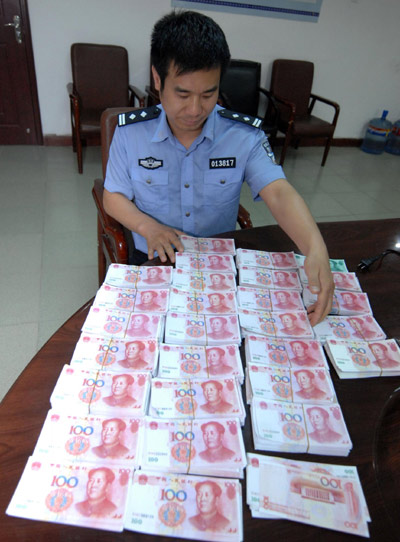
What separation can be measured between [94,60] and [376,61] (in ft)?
11.0

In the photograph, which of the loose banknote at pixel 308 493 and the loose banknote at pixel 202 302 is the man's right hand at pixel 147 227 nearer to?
the loose banknote at pixel 202 302

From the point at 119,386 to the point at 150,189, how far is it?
2.88 ft

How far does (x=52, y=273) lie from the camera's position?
227 centimetres

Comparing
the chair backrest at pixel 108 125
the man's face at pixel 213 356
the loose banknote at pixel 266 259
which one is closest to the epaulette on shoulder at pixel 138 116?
the chair backrest at pixel 108 125

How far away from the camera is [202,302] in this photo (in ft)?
3.17

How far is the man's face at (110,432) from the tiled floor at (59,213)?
114 cm

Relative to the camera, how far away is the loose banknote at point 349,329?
35.9 inches

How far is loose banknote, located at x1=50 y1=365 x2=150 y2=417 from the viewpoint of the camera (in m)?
0.69

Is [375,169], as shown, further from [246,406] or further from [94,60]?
[246,406]

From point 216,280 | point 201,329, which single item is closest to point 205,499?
point 201,329

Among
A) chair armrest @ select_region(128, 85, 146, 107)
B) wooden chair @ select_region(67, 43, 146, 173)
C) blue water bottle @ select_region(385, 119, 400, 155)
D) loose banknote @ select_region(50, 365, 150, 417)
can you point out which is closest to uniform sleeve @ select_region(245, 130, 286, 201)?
loose banknote @ select_region(50, 365, 150, 417)

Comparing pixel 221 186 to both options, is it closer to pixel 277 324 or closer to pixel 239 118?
pixel 239 118

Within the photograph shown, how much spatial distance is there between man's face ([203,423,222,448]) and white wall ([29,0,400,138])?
156 inches

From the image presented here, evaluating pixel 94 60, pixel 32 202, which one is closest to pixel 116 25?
pixel 94 60
